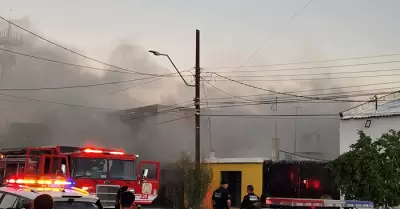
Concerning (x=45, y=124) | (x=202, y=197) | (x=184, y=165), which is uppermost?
(x=45, y=124)

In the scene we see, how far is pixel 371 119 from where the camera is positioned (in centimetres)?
1764

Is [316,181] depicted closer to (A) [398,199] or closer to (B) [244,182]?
(B) [244,182]

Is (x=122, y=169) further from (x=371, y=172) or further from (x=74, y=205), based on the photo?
(x=74, y=205)

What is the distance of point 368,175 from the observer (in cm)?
946

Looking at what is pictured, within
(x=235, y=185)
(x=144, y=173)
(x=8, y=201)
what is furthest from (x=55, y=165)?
(x=235, y=185)

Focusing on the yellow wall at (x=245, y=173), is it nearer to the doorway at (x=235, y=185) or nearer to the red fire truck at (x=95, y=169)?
the doorway at (x=235, y=185)

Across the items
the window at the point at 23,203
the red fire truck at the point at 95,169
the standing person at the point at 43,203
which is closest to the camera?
the standing person at the point at 43,203

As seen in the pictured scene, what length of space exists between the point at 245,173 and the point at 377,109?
599 centimetres

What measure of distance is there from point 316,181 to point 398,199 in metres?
10.4

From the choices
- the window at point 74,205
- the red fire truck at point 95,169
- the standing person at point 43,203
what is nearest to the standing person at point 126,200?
the standing person at point 43,203

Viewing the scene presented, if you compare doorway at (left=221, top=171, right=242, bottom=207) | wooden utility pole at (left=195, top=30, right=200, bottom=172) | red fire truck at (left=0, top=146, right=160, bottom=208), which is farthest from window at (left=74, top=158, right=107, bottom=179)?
doorway at (left=221, top=171, right=242, bottom=207)

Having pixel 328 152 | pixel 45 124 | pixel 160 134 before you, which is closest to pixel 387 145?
pixel 160 134

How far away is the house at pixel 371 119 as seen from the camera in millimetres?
17203

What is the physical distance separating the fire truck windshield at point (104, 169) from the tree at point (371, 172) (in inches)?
210
